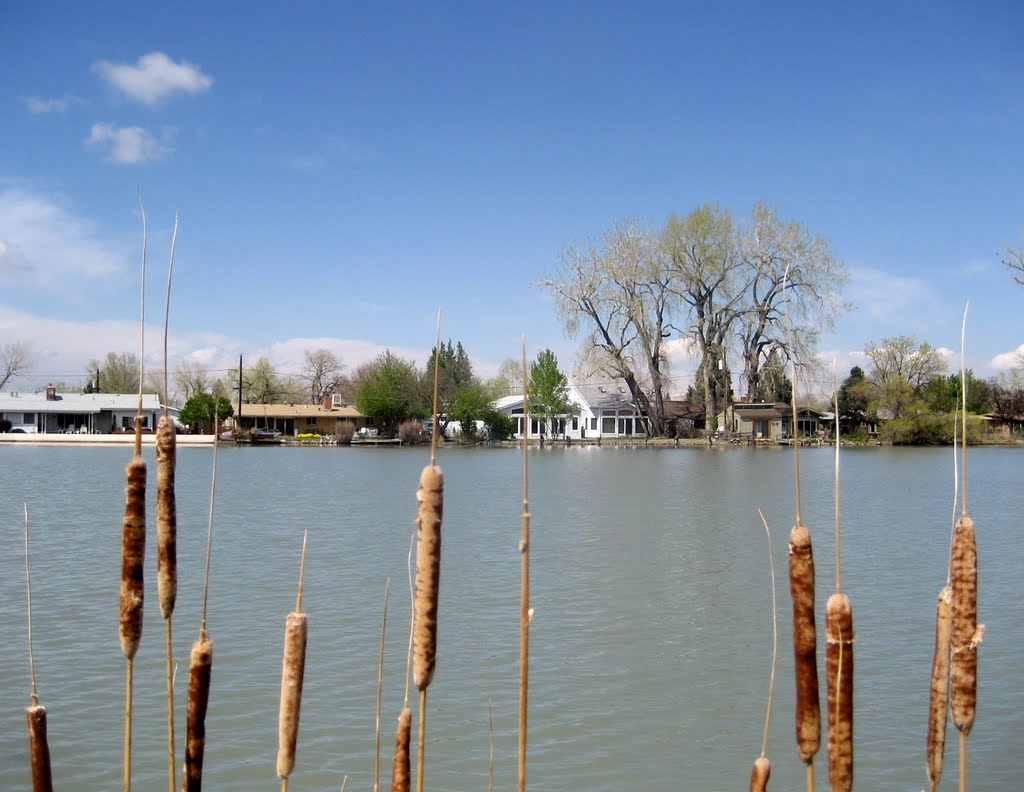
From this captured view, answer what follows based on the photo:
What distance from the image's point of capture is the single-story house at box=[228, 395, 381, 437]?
9931 cm

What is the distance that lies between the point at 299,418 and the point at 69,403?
2238 centimetres

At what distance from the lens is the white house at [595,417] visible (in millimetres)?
92750

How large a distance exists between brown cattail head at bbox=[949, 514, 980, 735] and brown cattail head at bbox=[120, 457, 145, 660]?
1.97 meters

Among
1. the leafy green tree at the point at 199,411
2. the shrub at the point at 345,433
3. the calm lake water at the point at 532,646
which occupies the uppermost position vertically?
the leafy green tree at the point at 199,411

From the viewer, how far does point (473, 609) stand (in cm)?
1331

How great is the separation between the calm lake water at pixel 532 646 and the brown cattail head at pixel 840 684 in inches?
→ 213

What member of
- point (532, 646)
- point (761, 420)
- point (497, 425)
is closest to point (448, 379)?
point (497, 425)

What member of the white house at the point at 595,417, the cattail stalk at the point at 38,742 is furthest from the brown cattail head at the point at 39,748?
the white house at the point at 595,417

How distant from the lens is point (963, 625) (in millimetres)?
2328

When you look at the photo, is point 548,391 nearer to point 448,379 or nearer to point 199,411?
point 448,379

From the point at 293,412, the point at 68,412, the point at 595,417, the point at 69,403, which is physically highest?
the point at 69,403

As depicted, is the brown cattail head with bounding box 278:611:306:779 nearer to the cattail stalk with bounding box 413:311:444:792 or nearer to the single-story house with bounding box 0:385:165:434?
the cattail stalk with bounding box 413:311:444:792

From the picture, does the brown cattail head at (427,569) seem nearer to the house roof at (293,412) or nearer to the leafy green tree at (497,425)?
the leafy green tree at (497,425)

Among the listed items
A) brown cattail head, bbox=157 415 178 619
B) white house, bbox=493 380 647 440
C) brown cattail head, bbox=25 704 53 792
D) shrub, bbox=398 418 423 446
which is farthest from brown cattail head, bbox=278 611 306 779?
white house, bbox=493 380 647 440
